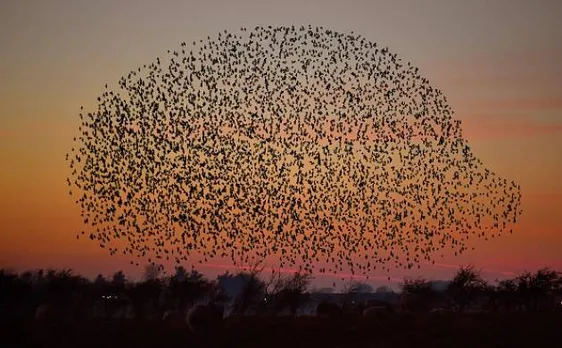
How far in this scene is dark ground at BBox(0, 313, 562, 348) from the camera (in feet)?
147

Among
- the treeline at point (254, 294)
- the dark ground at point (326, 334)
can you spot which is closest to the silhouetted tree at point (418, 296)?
the treeline at point (254, 294)

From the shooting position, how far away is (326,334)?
52.1 meters

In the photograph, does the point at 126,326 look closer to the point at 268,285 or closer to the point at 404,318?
the point at 404,318

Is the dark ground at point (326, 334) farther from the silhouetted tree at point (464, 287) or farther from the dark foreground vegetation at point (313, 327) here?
the silhouetted tree at point (464, 287)

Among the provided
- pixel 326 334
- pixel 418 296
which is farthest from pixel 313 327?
pixel 418 296

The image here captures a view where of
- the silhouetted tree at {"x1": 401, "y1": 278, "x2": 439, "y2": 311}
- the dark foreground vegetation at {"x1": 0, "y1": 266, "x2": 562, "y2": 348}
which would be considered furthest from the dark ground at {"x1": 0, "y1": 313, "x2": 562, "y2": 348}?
the silhouetted tree at {"x1": 401, "y1": 278, "x2": 439, "y2": 311}

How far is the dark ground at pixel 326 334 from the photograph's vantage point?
44.9 m

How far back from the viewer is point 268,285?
11200 centimetres

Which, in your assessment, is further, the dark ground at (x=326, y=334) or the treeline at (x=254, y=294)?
the treeline at (x=254, y=294)

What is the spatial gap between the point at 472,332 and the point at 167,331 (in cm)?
2269

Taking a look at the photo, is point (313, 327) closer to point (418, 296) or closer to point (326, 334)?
point (326, 334)

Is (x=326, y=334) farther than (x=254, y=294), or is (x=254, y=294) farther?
(x=254, y=294)

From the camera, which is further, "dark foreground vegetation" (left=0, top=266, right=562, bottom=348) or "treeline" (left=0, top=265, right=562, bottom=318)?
"treeline" (left=0, top=265, right=562, bottom=318)

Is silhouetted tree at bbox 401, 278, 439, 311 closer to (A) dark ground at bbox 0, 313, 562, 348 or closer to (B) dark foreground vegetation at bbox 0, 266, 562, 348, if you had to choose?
(B) dark foreground vegetation at bbox 0, 266, 562, 348
